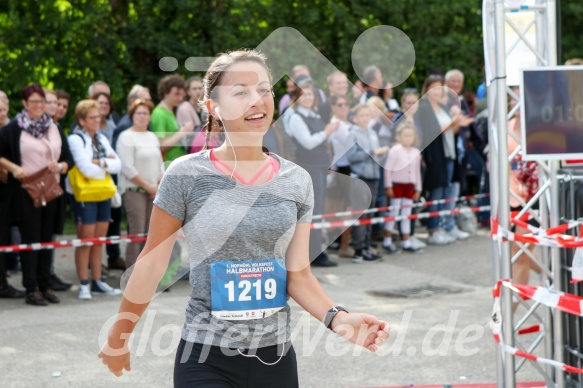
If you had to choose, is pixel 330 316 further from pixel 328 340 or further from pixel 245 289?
pixel 328 340

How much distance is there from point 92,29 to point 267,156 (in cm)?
1431

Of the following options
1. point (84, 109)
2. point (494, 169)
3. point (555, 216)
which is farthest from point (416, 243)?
point (494, 169)

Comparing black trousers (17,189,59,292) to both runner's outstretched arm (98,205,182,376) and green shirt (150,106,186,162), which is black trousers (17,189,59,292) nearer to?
green shirt (150,106,186,162)

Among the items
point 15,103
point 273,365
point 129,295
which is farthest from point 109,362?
point 15,103

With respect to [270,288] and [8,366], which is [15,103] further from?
[270,288]

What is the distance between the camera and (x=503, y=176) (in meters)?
6.04

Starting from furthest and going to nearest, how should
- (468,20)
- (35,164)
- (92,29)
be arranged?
(468,20) < (92,29) < (35,164)

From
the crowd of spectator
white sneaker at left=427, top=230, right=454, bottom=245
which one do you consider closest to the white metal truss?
the crowd of spectator

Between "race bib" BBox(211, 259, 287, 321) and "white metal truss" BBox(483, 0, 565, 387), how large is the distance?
8.67 ft

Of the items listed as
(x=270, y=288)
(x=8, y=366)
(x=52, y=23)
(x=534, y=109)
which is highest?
(x=52, y=23)

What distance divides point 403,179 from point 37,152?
518 cm

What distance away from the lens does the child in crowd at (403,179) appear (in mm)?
12984

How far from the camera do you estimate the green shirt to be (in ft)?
35.5

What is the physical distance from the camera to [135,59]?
18438 mm
